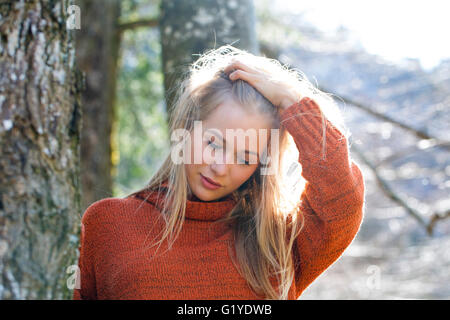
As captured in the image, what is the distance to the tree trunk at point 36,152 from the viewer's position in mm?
1140

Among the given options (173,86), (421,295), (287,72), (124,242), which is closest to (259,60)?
(287,72)

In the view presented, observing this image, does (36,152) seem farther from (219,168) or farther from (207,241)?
(207,241)

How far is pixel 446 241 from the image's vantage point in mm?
4859

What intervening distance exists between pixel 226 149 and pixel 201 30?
3.05ft

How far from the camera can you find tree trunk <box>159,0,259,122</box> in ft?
8.11

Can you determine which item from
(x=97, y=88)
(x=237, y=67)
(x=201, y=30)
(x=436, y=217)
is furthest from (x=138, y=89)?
(x=237, y=67)

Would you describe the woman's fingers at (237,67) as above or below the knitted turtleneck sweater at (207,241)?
above

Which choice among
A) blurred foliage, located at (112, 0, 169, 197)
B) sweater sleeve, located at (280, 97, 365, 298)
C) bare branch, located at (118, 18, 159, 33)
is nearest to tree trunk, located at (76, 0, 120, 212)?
bare branch, located at (118, 18, 159, 33)

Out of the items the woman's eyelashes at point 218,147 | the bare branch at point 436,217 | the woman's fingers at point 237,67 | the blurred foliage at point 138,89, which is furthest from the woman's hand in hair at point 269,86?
the blurred foliage at point 138,89

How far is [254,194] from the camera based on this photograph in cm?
204

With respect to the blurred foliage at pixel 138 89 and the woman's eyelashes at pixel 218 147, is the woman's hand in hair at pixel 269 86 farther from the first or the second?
the blurred foliage at pixel 138 89

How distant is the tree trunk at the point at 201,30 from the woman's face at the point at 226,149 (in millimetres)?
Answer: 620

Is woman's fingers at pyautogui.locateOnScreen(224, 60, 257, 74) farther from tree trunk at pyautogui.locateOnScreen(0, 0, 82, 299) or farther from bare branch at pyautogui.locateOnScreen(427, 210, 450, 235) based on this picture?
bare branch at pyautogui.locateOnScreen(427, 210, 450, 235)
